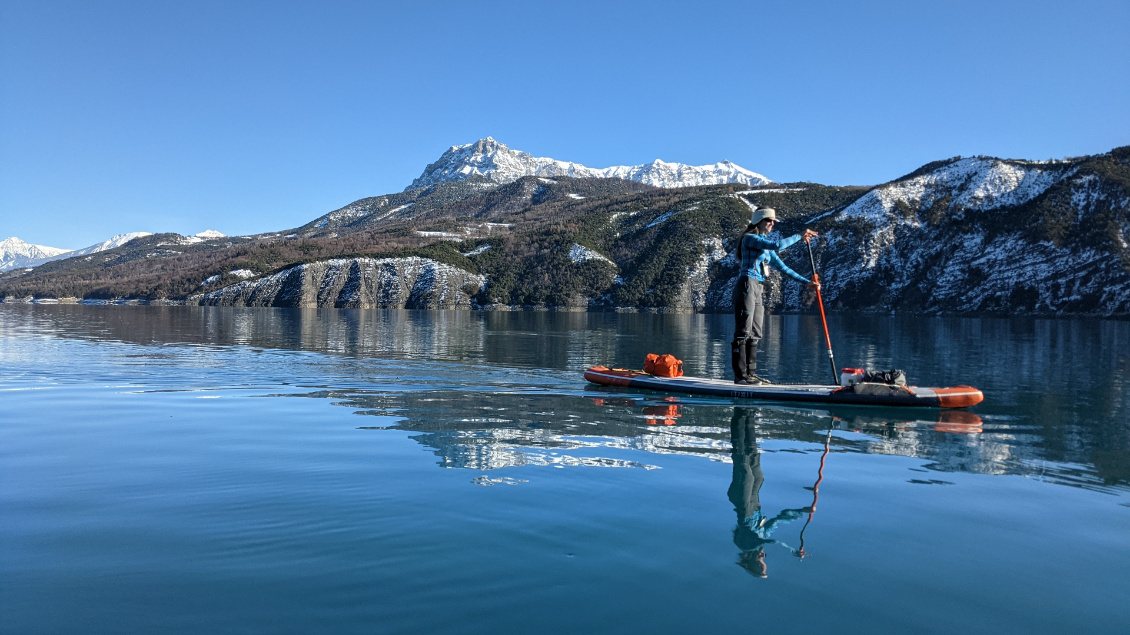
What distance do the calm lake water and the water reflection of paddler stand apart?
0.04m

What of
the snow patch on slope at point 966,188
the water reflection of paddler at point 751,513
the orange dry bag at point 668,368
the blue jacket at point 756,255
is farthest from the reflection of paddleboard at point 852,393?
the snow patch on slope at point 966,188

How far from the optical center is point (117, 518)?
805cm

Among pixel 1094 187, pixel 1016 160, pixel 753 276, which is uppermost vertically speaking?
pixel 1016 160

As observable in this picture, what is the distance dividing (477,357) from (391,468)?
23012 mm

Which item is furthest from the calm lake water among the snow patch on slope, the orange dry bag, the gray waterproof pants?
the snow patch on slope

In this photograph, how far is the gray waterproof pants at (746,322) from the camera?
63.5ft

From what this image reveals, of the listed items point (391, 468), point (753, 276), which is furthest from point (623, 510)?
point (753, 276)

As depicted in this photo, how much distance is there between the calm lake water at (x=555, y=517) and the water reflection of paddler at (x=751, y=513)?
0.04 meters

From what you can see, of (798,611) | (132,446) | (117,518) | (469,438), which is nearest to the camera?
(798,611)

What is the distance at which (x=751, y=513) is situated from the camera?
8.52 meters

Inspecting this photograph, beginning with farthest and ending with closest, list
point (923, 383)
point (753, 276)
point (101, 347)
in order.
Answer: point (101, 347), point (923, 383), point (753, 276)

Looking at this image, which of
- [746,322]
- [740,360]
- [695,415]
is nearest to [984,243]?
[740,360]

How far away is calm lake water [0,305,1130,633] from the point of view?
577cm

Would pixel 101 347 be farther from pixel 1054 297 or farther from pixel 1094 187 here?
pixel 1094 187
